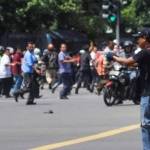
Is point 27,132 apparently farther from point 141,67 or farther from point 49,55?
point 49,55

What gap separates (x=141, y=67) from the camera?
424 inches

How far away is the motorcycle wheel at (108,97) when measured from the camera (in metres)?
22.1

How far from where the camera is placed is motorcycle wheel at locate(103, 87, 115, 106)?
22.1 m

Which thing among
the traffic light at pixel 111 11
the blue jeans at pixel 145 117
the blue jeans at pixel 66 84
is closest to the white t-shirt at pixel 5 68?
the blue jeans at pixel 66 84

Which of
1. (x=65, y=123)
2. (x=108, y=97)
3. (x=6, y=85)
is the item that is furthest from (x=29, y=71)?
(x=65, y=123)

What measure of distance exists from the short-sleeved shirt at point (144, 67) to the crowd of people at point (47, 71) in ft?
32.9

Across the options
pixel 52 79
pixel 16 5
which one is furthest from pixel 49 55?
pixel 16 5

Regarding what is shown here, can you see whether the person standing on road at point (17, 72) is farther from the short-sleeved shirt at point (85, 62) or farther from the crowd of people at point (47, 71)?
the short-sleeved shirt at point (85, 62)

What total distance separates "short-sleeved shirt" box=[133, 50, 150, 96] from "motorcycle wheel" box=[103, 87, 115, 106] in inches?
446

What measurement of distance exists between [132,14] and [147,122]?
159 feet

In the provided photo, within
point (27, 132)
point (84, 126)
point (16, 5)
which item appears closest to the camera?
point (27, 132)

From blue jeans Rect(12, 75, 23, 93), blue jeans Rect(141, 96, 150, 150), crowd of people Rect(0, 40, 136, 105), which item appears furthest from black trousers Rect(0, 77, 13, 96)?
blue jeans Rect(141, 96, 150, 150)

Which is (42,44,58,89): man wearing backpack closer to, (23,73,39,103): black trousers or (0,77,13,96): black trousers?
(0,77,13,96): black trousers

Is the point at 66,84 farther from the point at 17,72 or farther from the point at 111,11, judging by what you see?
the point at 111,11
